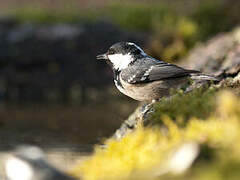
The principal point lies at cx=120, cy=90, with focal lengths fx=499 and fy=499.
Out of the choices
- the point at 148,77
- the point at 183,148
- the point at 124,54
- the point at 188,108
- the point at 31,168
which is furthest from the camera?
the point at 124,54

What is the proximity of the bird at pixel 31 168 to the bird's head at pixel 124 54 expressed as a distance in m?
3.33

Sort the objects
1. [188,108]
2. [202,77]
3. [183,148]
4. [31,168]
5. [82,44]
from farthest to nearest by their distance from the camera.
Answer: [82,44]
[202,77]
[188,108]
[31,168]
[183,148]

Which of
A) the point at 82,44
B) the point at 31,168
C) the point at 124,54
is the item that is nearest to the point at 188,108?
the point at 31,168

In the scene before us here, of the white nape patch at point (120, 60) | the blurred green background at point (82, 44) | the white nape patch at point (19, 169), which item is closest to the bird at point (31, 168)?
the white nape patch at point (19, 169)

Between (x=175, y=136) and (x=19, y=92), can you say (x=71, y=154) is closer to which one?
(x=175, y=136)

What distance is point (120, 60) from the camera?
6762 mm

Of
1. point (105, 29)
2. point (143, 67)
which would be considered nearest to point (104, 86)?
point (105, 29)

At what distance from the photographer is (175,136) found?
372 cm

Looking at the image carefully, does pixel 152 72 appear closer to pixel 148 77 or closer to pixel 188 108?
pixel 148 77

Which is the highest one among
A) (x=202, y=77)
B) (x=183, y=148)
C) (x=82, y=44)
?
(x=82, y=44)

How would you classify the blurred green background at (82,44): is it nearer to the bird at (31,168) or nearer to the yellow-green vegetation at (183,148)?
the yellow-green vegetation at (183,148)

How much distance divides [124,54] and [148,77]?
26.7 inches

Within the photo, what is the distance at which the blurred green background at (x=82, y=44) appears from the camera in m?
13.8

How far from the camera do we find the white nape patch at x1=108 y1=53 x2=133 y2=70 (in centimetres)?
666
